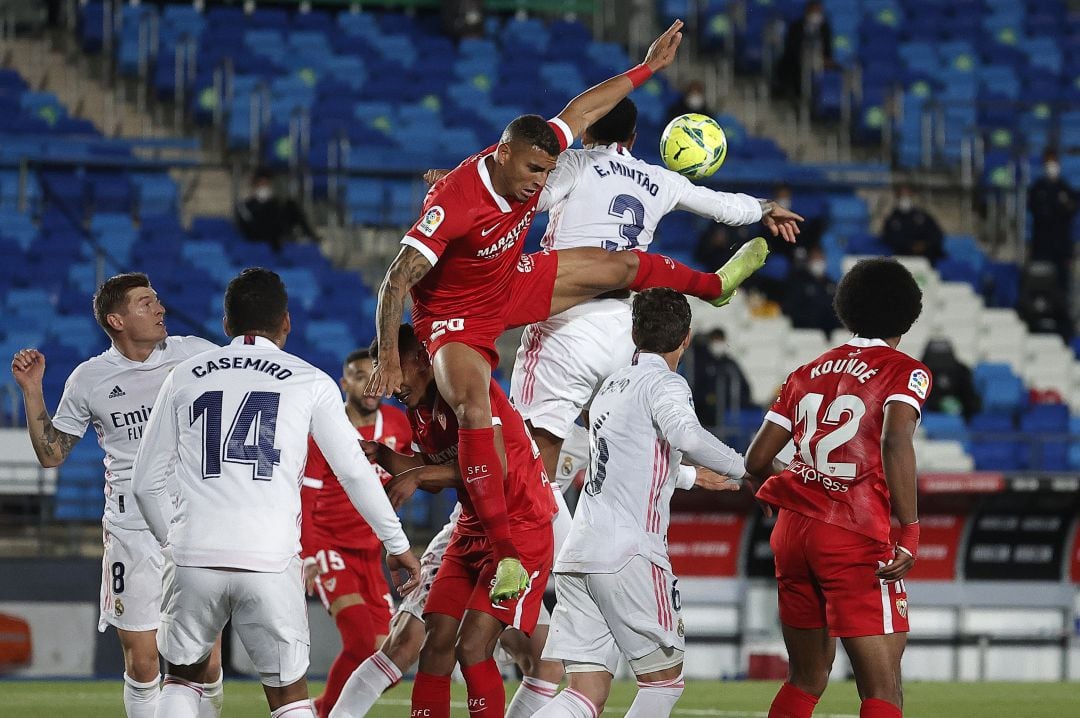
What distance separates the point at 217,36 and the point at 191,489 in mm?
16113

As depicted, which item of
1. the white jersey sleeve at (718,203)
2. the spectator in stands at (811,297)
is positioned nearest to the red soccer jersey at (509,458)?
the white jersey sleeve at (718,203)

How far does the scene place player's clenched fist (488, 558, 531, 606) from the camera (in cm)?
678

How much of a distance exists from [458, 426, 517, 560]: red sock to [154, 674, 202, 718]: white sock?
56.7 inches

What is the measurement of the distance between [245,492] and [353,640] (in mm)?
3401

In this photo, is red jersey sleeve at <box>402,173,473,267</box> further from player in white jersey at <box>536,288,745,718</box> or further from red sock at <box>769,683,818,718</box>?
red sock at <box>769,683,818,718</box>

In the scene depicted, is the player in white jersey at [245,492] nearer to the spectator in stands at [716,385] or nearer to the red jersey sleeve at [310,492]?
the red jersey sleeve at [310,492]

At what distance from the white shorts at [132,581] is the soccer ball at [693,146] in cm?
347

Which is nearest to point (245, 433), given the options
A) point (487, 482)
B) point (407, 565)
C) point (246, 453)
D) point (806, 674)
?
point (246, 453)

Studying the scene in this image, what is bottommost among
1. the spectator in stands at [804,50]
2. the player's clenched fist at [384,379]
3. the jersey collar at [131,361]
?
the jersey collar at [131,361]

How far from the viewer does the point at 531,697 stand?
7594 millimetres

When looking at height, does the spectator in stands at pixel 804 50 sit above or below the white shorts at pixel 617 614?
above

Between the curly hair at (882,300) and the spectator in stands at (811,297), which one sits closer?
the curly hair at (882,300)

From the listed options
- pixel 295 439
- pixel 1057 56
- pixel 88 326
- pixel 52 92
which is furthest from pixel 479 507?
pixel 1057 56

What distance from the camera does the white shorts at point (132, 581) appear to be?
312 inches
